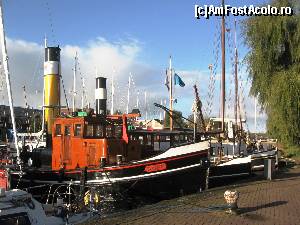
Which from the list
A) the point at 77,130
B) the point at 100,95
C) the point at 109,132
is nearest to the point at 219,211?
the point at 109,132

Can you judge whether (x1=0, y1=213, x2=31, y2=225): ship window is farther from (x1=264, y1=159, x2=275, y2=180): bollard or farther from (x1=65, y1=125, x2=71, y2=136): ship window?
(x1=264, y1=159, x2=275, y2=180): bollard

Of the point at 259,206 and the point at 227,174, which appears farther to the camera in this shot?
the point at 227,174

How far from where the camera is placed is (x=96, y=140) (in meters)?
17.9

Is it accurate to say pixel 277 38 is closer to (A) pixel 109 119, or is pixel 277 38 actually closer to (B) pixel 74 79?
(A) pixel 109 119

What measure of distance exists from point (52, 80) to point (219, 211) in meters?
14.1

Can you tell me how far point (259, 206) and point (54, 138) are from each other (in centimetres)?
938

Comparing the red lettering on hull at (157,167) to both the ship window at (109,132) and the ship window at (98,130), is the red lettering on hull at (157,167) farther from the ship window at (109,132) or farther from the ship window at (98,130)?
the ship window at (98,130)

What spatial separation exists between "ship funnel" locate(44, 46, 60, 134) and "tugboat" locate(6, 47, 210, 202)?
1.64 metres

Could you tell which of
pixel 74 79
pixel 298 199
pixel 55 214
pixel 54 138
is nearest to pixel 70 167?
pixel 54 138

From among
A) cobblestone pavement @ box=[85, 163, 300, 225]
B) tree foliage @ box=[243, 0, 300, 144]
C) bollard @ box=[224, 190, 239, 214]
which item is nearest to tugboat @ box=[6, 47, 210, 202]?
cobblestone pavement @ box=[85, 163, 300, 225]

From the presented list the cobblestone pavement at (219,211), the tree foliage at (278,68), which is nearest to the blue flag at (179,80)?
the tree foliage at (278,68)

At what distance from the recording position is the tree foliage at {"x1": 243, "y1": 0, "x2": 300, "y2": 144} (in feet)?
90.5

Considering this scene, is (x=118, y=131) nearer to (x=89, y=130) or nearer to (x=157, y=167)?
(x=89, y=130)

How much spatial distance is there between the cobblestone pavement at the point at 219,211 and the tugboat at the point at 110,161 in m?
1.46
